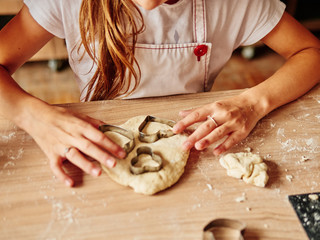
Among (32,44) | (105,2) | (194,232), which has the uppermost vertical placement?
(105,2)

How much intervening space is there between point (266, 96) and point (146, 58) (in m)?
0.38

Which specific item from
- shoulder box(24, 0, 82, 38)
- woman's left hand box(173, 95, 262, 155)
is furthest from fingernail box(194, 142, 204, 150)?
shoulder box(24, 0, 82, 38)

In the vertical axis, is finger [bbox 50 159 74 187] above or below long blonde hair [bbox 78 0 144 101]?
below

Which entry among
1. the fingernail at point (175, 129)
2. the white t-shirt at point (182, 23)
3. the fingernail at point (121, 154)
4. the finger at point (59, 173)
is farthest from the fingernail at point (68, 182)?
the white t-shirt at point (182, 23)

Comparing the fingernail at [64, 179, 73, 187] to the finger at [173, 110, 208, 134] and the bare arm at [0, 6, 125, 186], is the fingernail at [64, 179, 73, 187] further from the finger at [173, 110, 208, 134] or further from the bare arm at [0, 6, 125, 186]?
the finger at [173, 110, 208, 134]

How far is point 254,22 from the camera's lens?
103cm

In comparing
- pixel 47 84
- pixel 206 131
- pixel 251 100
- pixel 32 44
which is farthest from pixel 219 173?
pixel 47 84

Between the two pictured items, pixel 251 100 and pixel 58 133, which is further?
pixel 251 100

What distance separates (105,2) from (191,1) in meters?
0.28

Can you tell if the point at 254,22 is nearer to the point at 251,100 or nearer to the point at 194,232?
the point at 251,100

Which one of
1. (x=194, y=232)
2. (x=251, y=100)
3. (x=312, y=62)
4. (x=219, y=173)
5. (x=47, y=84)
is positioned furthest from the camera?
(x=47, y=84)

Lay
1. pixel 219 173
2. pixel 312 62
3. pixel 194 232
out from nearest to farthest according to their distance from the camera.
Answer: pixel 194 232
pixel 219 173
pixel 312 62

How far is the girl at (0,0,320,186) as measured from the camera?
792mm

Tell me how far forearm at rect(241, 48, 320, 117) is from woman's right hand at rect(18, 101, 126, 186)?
44cm
